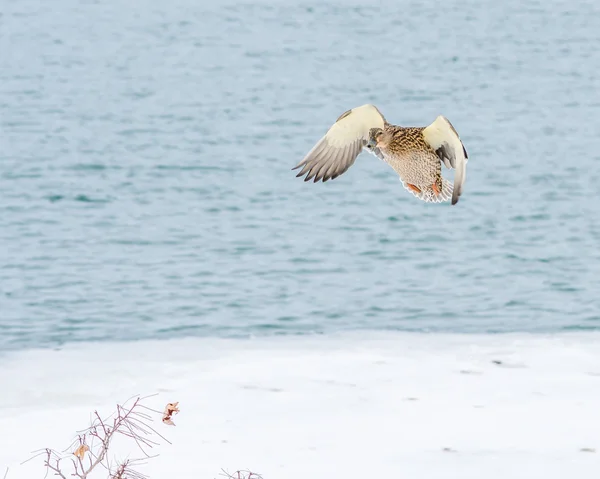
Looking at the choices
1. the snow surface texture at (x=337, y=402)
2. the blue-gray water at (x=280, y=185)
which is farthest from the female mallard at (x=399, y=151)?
the blue-gray water at (x=280, y=185)

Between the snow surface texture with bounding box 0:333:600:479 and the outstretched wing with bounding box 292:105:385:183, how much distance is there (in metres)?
2.84

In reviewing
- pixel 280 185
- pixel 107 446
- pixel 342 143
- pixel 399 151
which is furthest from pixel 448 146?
pixel 280 185

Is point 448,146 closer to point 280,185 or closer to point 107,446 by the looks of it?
point 107,446

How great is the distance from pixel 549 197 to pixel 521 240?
4.75 ft

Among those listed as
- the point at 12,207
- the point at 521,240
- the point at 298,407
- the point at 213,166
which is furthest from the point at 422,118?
the point at 298,407

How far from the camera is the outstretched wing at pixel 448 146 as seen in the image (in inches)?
149

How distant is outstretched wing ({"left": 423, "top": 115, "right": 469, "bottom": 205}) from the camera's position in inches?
149

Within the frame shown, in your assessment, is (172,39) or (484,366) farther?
(172,39)

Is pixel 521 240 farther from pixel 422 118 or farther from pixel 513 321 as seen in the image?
pixel 422 118

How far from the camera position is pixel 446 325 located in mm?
9477

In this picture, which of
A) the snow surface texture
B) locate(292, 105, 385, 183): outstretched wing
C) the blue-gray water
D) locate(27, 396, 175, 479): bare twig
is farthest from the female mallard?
the blue-gray water

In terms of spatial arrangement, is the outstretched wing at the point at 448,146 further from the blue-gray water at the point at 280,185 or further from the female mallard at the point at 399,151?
the blue-gray water at the point at 280,185

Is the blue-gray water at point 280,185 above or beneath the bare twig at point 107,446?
above

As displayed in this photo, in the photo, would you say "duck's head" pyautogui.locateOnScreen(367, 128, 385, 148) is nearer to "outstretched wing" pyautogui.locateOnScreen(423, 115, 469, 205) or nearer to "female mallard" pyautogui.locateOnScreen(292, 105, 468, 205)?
"female mallard" pyautogui.locateOnScreen(292, 105, 468, 205)
